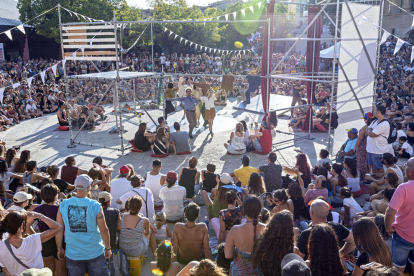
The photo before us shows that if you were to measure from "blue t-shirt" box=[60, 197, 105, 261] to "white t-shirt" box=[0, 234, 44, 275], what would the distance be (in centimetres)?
39

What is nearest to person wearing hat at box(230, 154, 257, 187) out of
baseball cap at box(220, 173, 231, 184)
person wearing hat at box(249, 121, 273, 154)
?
baseball cap at box(220, 173, 231, 184)

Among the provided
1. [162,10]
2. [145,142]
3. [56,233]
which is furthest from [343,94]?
[162,10]

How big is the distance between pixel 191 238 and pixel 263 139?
6353 millimetres

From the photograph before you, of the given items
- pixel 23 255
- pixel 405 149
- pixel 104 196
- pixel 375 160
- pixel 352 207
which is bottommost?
pixel 405 149

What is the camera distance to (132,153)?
10.4 metres

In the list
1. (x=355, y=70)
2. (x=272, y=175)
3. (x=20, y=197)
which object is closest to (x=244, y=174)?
(x=272, y=175)

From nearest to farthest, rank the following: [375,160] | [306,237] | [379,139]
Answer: [306,237] → [379,139] → [375,160]

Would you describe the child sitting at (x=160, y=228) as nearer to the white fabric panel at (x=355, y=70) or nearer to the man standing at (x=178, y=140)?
the man standing at (x=178, y=140)

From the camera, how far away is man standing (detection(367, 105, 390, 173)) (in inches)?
287

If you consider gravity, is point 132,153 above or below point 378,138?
below

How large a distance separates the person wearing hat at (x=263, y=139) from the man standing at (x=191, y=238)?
20.5ft

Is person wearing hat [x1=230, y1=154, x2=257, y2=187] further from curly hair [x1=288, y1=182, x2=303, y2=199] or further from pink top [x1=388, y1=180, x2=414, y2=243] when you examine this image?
pink top [x1=388, y1=180, x2=414, y2=243]

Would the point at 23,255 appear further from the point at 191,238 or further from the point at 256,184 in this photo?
the point at 256,184

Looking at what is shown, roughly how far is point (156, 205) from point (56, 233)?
2694mm
